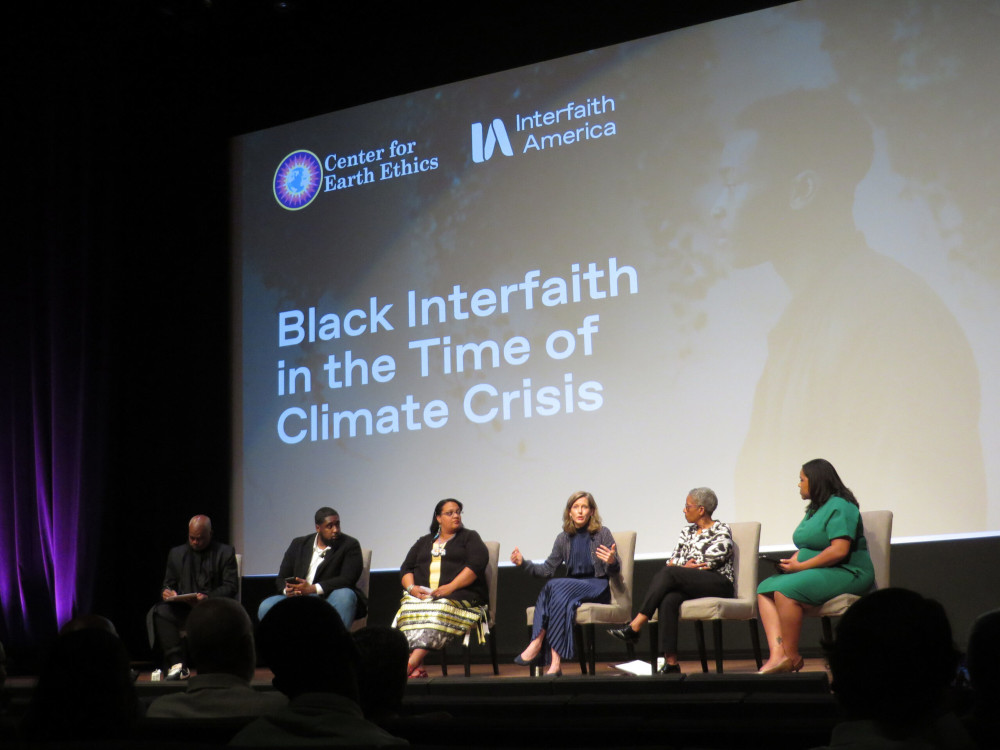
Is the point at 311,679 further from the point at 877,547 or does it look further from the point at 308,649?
the point at 877,547

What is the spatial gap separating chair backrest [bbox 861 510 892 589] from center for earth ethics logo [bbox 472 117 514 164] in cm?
282

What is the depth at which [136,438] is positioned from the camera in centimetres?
711

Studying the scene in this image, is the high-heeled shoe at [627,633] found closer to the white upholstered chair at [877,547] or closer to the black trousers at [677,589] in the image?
the black trousers at [677,589]

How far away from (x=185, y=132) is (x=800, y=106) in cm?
413

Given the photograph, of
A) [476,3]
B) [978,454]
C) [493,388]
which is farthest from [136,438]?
[978,454]

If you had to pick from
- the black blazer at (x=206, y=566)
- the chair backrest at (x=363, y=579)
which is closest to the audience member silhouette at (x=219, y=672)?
Result: the chair backrest at (x=363, y=579)

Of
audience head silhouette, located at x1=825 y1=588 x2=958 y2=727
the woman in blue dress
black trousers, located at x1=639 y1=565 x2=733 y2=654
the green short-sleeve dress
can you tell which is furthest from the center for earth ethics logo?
audience head silhouette, located at x1=825 y1=588 x2=958 y2=727

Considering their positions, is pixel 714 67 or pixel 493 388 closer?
pixel 714 67

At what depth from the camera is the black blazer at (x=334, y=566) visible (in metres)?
5.22

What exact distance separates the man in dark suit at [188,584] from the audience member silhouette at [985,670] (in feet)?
14.7

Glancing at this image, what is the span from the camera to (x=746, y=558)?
467cm

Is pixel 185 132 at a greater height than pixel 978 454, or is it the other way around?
pixel 185 132

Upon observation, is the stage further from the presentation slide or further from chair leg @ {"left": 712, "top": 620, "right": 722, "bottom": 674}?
the presentation slide

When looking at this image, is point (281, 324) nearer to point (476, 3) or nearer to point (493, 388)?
point (493, 388)
